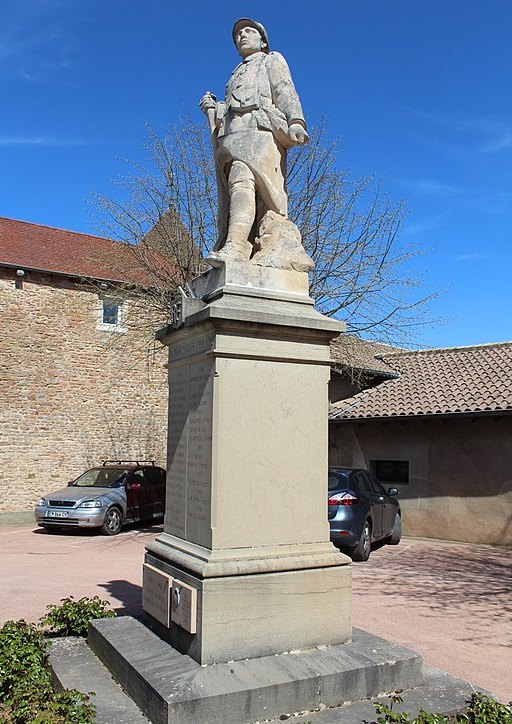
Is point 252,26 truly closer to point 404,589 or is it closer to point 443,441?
Answer: point 404,589

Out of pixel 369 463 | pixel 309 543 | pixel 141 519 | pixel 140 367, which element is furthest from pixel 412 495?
pixel 309 543

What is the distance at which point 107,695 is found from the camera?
413cm

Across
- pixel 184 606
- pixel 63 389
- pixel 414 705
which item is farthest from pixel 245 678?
pixel 63 389

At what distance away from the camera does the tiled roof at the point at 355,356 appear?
15.4 metres

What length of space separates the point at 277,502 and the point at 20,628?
2.39 m

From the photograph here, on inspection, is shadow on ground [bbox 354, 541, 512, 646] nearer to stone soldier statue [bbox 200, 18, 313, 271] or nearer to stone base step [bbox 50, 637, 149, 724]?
stone base step [bbox 50, 637, 149, 724]

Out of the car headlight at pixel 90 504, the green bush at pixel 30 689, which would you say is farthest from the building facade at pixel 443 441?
the green bush at pixel 30 689

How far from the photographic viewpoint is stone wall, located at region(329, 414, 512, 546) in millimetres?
14062

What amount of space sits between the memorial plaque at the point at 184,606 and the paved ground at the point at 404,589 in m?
2.45

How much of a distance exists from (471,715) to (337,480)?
793cm

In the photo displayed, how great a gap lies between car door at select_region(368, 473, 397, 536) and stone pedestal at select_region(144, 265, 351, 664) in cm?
813

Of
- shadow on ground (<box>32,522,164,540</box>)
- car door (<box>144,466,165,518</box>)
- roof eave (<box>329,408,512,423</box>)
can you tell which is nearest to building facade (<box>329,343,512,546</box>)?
roof eave (<box>329,408,512,423</box>)

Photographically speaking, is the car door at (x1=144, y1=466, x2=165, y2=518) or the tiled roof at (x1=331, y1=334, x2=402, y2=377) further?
the car door at (x1=144, y1=466, x2=165, y2=518)

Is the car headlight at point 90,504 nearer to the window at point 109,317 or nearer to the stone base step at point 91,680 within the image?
the window at point 109,317
